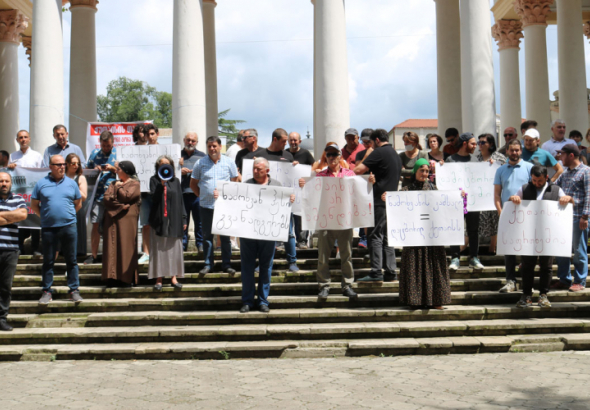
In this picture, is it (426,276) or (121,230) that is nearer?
(426,276)

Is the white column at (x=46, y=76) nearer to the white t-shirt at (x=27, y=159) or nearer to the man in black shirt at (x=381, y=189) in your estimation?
the white t-shirt at (x=27, y=159)

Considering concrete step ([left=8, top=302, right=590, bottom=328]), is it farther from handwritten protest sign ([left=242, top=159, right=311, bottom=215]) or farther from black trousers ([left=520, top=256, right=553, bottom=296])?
handwritten protest sign ([left=242, top=159, right=311, bottom=215])

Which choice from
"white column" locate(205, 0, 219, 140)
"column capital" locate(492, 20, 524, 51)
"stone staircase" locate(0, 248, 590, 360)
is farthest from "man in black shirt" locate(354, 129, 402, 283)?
"column capital" locate(492, 20, 524, 51)

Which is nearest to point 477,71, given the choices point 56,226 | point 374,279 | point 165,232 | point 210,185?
point 374,279

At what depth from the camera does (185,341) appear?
432 inches

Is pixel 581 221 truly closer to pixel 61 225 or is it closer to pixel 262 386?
pixel 262 386

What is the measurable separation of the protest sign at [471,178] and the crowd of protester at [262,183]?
205mm

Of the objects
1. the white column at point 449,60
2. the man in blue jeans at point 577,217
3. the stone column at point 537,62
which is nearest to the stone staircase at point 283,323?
the man in blue jeans at point 577,217

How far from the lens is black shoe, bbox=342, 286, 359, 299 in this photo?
1172 cm

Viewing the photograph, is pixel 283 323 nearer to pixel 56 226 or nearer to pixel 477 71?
pixel 56 226

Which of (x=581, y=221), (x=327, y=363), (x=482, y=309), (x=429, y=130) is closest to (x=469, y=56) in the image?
(x=581, y=221)

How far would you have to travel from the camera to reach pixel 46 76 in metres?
17.4

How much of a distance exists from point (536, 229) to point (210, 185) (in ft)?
20.7

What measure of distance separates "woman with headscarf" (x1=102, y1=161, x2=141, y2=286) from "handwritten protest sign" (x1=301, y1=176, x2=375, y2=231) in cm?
351
